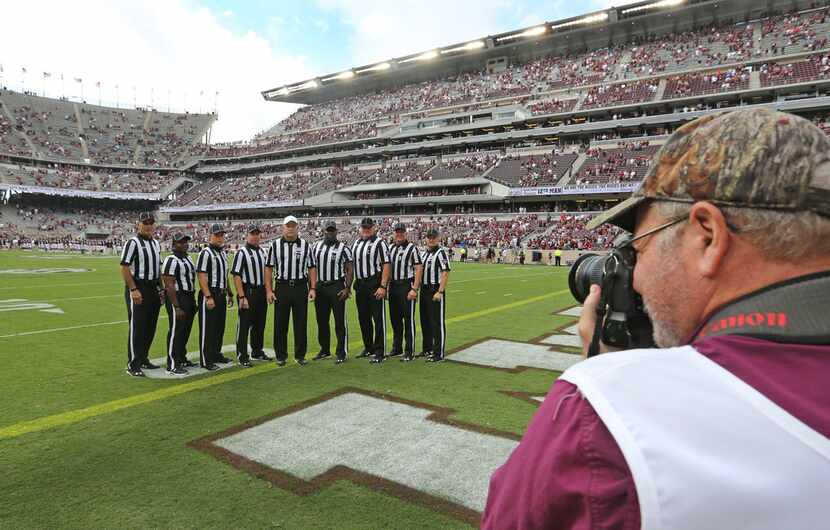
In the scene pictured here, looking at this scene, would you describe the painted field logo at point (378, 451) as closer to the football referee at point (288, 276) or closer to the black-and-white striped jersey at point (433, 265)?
the football referee at point (288, 276)

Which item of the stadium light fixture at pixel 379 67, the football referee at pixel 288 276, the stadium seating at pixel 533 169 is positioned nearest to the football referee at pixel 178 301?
the football referee at pixel 288 276

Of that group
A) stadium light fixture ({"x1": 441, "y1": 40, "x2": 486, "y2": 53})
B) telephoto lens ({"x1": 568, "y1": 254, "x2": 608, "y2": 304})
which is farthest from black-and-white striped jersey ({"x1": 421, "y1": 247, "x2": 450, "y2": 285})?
stadium light fixture ({"x1": 441, "y1": 40, "x2": 486, "y2": 53})

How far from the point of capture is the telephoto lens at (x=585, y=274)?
1363mm

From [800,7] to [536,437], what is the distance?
58978 millimetres

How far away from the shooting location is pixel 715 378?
25.8 inches

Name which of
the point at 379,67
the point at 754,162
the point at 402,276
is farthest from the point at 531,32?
the point at 754,162

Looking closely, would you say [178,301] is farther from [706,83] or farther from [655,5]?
[655,5]

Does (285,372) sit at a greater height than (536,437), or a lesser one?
lesser

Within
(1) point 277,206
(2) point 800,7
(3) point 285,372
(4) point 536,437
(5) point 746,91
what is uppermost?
(2) point 800,7

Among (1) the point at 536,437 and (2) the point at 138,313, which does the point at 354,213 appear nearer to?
(2) the point at 138,313

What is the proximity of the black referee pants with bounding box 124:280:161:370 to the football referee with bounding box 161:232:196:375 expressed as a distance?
170 millimetres

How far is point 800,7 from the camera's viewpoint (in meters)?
43.0

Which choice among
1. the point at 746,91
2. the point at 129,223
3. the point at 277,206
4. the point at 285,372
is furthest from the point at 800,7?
the point at 129,223

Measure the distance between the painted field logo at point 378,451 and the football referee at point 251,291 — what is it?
224cm
